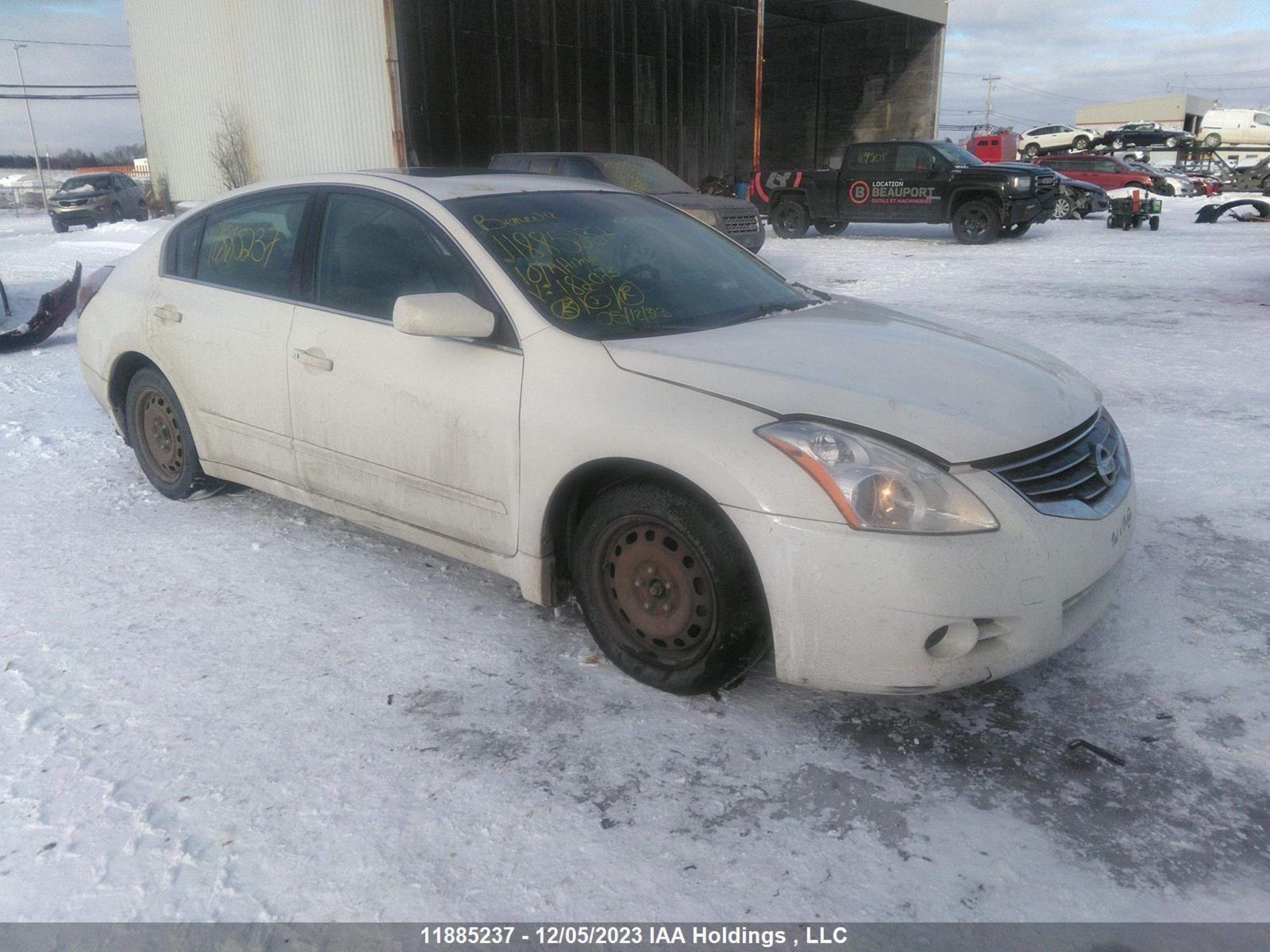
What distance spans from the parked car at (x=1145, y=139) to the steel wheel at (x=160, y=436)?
4775 centimetres

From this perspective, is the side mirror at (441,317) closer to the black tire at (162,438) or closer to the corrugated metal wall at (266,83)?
the black tire at (162,438)

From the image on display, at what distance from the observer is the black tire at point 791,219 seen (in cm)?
1945

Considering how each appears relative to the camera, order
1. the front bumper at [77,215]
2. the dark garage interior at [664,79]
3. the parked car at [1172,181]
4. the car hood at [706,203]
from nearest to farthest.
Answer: the car hood at [706,203] < the dark garage interior at [664,79] < the front bumper at [77,215] < the parked car at [1172,181]

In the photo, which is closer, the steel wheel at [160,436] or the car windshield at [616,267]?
the car windshield at [616,267]

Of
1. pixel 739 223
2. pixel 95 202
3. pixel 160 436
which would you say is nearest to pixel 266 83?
pixel 95 202

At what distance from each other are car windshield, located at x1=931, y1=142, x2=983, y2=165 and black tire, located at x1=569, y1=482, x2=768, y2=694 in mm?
16462

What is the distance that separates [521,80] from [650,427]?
80.8 ft

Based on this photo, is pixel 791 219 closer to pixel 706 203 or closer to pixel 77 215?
pixel 706 203

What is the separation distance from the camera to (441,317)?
304 centimetres

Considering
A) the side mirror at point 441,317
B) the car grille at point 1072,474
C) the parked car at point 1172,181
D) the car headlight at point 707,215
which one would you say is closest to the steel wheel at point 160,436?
the side mirror at point 441,317

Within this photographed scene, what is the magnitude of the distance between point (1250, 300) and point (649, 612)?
10.2 m

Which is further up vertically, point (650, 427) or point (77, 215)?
point (650, 427)

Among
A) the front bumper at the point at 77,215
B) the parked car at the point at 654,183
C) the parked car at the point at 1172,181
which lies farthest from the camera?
the parked car at the point at 1172,181

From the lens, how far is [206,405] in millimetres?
4188
